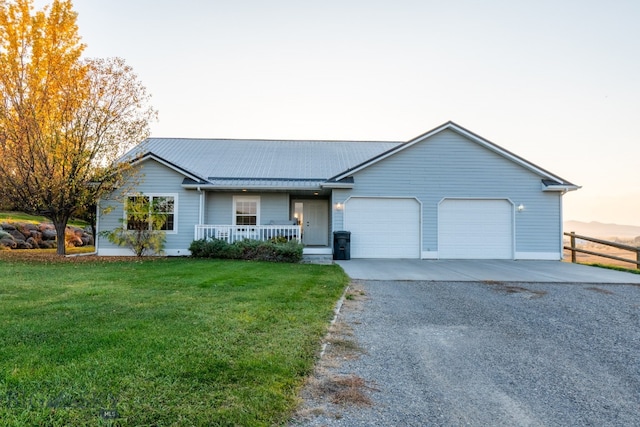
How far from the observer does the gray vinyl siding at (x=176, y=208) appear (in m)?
13.5

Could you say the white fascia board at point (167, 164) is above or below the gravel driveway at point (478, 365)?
above

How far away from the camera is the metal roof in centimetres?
1531

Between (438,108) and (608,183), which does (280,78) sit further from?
(608,183)

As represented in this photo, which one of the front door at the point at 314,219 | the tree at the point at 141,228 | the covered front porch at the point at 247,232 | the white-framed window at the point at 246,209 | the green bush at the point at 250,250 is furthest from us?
the front door at the point at 314,219

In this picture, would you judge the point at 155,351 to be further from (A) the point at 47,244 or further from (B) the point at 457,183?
(A) the point at 47,244

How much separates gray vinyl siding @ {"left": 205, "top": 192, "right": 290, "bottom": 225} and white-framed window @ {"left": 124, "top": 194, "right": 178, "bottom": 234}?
4.18ft

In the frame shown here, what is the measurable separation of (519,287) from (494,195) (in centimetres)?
640

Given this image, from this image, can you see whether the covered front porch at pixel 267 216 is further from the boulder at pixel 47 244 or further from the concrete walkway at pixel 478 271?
the boulder at pixel 47 244

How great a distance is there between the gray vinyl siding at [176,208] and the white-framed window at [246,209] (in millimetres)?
1665

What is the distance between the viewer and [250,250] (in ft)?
40.0

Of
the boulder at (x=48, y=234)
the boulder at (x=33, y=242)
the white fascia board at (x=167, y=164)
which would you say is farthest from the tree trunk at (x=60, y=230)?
the boulder at (x=48, y=234)

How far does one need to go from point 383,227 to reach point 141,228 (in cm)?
896

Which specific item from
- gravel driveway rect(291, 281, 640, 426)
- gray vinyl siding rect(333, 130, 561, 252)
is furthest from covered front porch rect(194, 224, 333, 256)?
gravel driveway rect(291, 281, 640, 426)

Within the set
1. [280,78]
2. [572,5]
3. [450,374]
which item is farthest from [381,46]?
[450,374]
